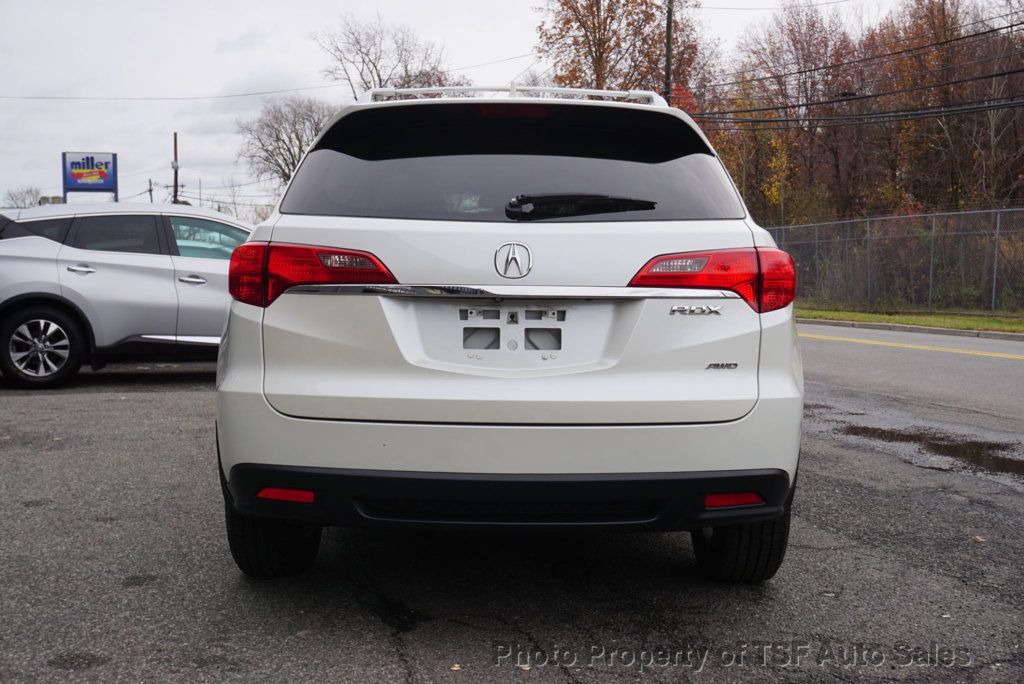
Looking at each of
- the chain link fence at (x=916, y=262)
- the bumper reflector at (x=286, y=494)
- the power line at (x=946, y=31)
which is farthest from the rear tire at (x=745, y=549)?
the power line at (x=946, y=31)

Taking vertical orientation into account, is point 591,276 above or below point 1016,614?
above

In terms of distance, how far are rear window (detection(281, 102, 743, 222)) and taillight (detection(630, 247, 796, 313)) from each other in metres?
0.16

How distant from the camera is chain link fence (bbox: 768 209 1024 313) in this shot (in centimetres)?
2380

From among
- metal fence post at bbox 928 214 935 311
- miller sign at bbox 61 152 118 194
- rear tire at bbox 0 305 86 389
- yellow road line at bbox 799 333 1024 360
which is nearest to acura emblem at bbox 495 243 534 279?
rear tire at bbox 0 305 86 389

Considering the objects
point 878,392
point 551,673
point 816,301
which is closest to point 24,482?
point 551,673

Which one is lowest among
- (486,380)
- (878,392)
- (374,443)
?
(878,392)

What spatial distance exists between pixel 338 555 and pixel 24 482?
2.39 metres

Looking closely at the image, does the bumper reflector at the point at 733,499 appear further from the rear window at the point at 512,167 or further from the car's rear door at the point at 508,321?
the rear window at the point at 512,167

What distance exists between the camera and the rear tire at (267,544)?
3.57 metres

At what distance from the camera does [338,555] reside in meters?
4.17

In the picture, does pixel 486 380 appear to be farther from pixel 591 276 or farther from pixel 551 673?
pixel 551 673

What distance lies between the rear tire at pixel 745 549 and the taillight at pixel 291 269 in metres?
1.57

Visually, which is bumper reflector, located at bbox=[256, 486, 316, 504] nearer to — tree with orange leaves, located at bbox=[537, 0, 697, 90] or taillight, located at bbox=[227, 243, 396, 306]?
taillight, located at bbox=[227, 243, 396, 306]

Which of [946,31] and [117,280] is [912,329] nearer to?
[117,280]
